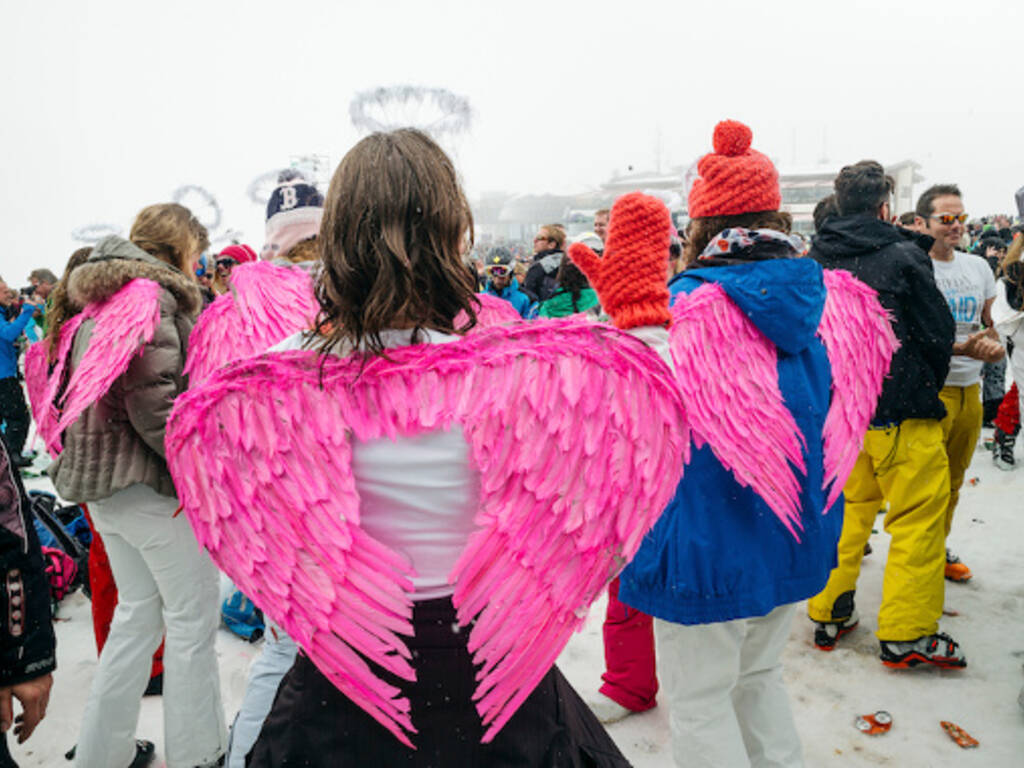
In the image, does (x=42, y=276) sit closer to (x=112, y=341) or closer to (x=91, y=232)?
(x=91, y=232)

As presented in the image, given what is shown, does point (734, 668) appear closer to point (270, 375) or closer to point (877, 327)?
point (877, 327)

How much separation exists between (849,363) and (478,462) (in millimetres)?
1369

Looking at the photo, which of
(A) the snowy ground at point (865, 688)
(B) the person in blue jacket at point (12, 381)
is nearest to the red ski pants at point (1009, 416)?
(A) the snowy ground at point (865, 688)

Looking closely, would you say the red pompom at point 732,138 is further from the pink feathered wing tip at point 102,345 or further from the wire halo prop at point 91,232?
the wire halo prop at point 91,232

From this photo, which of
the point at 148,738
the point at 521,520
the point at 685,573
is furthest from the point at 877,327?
the point at 148,738

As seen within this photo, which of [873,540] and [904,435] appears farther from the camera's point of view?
[873,540]

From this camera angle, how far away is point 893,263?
2.78 metres

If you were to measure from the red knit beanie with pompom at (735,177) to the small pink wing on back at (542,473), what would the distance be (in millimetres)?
982

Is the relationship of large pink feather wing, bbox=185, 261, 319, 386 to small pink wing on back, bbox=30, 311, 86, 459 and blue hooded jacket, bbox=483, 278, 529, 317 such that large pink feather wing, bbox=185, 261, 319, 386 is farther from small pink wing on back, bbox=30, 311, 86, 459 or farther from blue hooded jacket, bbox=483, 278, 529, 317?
blue hooded jacket, bbox=483, 278, 529, 317

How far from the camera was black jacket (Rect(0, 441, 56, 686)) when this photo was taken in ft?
4.67

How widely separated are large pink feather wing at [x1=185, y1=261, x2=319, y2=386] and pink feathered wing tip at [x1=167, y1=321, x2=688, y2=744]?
2.80ft

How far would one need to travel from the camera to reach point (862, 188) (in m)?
2.82

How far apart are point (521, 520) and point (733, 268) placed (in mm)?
1068

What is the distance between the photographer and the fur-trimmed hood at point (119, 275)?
2209 millimetres
